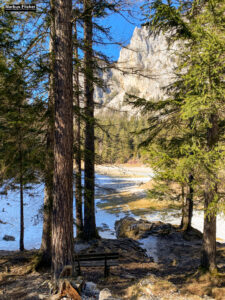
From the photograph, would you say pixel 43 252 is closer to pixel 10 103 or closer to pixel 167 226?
pixel 10 103

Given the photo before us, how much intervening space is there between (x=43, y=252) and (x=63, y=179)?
3366mm

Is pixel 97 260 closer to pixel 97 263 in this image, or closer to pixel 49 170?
pixel 97 263

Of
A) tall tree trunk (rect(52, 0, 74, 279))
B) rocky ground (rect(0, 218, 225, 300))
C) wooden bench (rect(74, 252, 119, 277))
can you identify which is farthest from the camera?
wooden bench (rect(74, 252, 119, 277))

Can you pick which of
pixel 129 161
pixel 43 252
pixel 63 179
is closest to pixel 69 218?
pixel 63 179

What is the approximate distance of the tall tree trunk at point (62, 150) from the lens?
432 cm

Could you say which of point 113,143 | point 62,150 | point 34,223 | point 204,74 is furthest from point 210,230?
point 34,223

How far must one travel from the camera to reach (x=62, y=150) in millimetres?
4406

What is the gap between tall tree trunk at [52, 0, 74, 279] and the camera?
4.32 meters

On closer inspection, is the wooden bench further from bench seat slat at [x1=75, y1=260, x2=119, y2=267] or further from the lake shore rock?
the lake shore rock

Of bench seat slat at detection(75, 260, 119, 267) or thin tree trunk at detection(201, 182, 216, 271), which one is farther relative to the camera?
bench seat slat at detection(75, 260, 119, 267)

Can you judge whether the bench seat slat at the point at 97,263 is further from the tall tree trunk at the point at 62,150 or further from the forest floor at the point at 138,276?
the tall tree trunk at the point at 62,150

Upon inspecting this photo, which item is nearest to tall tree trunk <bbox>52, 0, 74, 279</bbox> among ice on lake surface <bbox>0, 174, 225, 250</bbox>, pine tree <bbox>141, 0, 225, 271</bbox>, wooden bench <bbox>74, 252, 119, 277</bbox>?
wooden bench <bbox>74, 252, 119, 277</bbox>

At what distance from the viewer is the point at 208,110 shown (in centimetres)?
504

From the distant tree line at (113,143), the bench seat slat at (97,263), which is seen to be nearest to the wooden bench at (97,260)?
the bench seat slat at (97,263)
